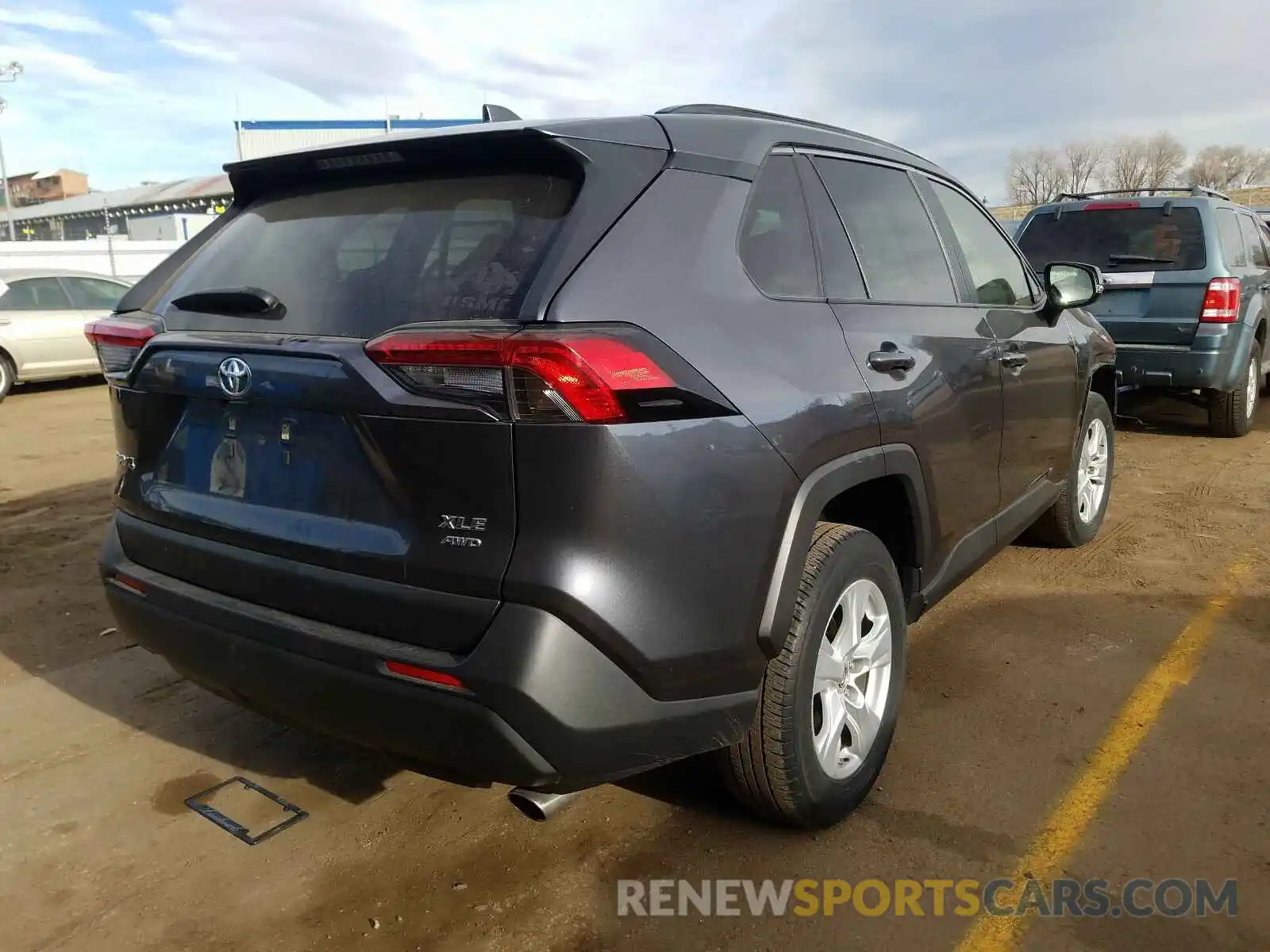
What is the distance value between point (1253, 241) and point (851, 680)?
772cm

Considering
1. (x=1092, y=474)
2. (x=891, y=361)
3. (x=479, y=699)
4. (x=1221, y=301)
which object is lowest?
(x=1092, y=474)

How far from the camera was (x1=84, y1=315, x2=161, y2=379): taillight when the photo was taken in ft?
8.19

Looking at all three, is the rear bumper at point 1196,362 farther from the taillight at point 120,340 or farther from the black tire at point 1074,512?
the taillight at point 120,340

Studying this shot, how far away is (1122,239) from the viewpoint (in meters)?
7.40

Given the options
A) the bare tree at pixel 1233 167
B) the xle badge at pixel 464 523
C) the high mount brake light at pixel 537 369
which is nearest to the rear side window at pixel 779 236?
the high mount brake light at pixel 537 369

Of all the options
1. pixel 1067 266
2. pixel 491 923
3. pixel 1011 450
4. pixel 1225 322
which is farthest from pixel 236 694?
pixel 1225 322

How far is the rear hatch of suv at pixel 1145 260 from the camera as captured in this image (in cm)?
712

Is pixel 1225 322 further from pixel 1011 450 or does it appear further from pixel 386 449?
pixel 386 449

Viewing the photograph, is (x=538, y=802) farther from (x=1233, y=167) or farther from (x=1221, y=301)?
(x=1233, y=167)

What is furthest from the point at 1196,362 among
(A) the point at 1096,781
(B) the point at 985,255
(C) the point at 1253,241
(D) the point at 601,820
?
(D) the point at 601,820

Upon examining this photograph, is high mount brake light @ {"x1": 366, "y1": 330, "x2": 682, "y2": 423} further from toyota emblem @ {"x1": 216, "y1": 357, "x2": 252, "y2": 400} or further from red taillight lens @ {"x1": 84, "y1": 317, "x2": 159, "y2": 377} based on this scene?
red taillight lens @ {"x1": 84, "y1": 317, "x2": 159, "y2": 377}

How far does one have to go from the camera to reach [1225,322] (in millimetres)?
7020

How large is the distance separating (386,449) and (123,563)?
42.8 inches

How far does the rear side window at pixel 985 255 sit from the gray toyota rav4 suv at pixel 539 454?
0.90m
